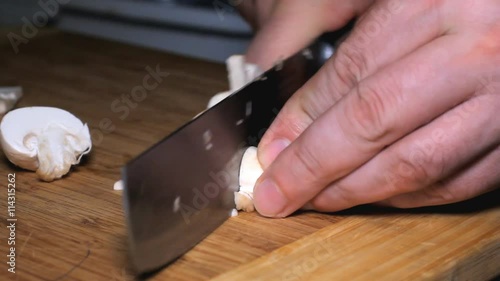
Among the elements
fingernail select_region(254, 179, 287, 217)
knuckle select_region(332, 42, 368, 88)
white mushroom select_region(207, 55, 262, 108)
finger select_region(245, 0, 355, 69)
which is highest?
knuckle select_region(332, 42, 368, 88)

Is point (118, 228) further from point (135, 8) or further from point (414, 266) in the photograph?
point (135, 8)

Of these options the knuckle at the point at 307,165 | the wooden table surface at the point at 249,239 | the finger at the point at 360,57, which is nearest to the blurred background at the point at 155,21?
the wooden table surface at the point at 249,239

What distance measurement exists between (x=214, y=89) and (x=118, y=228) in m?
0.67

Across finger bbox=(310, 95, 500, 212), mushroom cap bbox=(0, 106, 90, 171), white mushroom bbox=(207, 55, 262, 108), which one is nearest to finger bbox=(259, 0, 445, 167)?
finger bbox=(310, 95, 500, 212)

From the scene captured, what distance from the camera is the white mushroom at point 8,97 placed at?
1.34 m

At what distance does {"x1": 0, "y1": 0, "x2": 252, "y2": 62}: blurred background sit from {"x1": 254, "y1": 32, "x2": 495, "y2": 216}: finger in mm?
914

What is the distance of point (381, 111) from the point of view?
0.87 meters

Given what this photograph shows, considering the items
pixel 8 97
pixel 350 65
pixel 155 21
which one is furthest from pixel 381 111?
pixel 155 21

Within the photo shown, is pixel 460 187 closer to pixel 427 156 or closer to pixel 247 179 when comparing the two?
pixel 427 156

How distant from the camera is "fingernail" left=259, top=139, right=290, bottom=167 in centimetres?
99

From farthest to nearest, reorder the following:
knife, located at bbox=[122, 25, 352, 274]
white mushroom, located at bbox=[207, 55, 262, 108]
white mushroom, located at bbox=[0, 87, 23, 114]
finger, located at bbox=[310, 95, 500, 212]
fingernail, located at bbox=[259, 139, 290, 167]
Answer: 1. white mushroom, located at bbox=[0, 87, 23, 114]
2. white mushroom, located at bbox=[207, 55, 262, 108]
3. fingernail, located at bbox=[259, 139, 290, 167]
4. finger, located at bbox=[310, 95, 500, 212]
5. knife, located at bbox=[122, 25, 352, 274]

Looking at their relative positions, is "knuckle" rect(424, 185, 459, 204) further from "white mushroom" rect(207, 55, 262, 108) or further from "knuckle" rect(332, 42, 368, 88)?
"white mushroom" rect(207, 55, 262, 108)

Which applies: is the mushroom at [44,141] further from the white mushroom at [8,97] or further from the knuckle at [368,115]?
the knuckle at [368,115]

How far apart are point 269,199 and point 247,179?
6 centimetres
